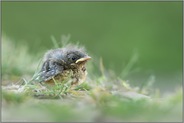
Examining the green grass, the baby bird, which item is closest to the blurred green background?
the baby bird

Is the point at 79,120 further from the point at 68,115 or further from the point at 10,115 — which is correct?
the point at 10,115

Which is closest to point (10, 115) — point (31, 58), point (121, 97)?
point (121, 97)

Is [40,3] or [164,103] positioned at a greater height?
[40,3]

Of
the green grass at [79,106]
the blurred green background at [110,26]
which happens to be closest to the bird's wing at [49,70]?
the green grass at [79,106]

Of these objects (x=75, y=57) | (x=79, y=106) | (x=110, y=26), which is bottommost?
(x=79, y=106)

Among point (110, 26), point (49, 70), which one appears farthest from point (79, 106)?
point (110, 26)

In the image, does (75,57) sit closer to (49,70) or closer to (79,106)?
(49,70)
